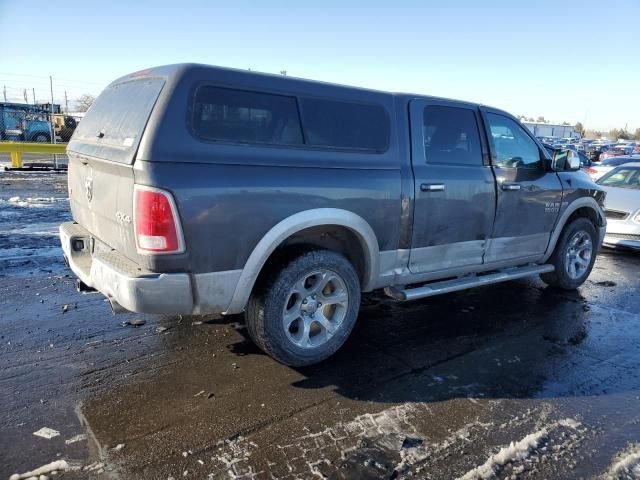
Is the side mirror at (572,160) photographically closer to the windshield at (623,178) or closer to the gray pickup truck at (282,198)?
the gray pickup truck at (282,198)

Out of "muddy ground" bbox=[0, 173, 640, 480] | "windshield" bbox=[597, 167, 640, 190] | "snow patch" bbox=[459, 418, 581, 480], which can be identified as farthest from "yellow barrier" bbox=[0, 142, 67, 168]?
"snow patch" bbox=[459, 418, 581, 480]

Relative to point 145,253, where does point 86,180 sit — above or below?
above

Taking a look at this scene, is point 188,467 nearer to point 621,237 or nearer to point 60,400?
point 60,400

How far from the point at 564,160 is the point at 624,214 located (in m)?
3.80

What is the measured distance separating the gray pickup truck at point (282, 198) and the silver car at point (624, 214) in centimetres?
413

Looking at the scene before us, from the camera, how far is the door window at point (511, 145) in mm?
4871

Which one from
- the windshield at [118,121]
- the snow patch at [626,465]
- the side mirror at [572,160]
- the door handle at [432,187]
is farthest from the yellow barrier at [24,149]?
the snow patch at [626,465]

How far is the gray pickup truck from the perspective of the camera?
3025 millimetres

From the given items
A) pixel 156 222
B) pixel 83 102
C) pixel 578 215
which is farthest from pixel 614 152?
pixel 83 102

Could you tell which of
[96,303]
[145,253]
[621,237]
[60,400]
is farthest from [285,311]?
[621,237]

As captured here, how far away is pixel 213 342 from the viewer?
4.16 m

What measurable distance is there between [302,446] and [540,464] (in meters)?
1.34

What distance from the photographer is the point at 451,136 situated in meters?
4.53

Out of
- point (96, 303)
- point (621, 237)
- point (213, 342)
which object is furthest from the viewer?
point (621, 237)
